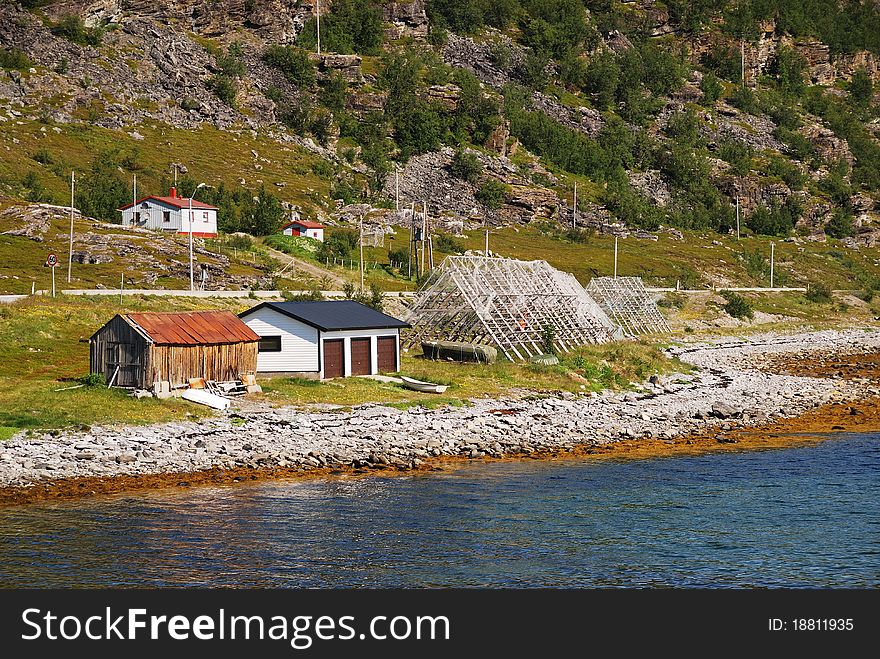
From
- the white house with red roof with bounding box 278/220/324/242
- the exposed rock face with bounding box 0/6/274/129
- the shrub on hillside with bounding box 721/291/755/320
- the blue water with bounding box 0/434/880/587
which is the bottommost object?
the blue water with bounding box 0/434/880/587

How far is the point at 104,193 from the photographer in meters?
129

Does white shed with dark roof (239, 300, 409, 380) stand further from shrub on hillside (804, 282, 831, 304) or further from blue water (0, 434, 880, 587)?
shrub on hillside (804, 282, 831, 304)

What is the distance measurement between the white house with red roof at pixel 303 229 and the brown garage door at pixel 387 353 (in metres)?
77.3

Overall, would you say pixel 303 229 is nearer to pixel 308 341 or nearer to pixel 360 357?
pixel 360 357

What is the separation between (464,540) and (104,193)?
365 ft

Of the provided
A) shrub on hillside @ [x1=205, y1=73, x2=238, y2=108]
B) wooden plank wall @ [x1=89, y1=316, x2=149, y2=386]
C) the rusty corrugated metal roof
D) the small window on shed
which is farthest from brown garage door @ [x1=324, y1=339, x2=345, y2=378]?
shrub on hillside @ [x1=205, y1=73, x2=238, y2=108]

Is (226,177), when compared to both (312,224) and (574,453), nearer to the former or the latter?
(312,224)

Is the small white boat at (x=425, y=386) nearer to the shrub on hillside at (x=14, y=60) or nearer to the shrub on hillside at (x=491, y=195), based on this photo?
the shrub on hillside at (x=491, y=195)

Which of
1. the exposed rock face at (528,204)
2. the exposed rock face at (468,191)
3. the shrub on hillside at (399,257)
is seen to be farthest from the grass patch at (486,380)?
the exposed rock face at (528,204)

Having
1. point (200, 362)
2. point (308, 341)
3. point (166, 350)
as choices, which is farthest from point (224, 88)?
point (166, 350)

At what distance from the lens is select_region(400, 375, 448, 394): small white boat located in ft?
168

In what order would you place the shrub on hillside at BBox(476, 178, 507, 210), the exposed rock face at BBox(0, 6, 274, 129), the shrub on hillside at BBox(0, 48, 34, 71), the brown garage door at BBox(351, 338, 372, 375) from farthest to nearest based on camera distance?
the shrub on hillside at BBox(476, 178, 507, 210), the shrub on hillside at BBox(0, 48, 34, 71), the exposed rock face at BBox(0, 6, 274, 129), the brown garage door at BBox(351, 338, 372, 375)

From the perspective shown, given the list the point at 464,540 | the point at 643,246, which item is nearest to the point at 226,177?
the point at 643,246

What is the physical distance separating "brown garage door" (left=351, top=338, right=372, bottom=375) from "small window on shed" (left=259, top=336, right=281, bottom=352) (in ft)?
12.9
